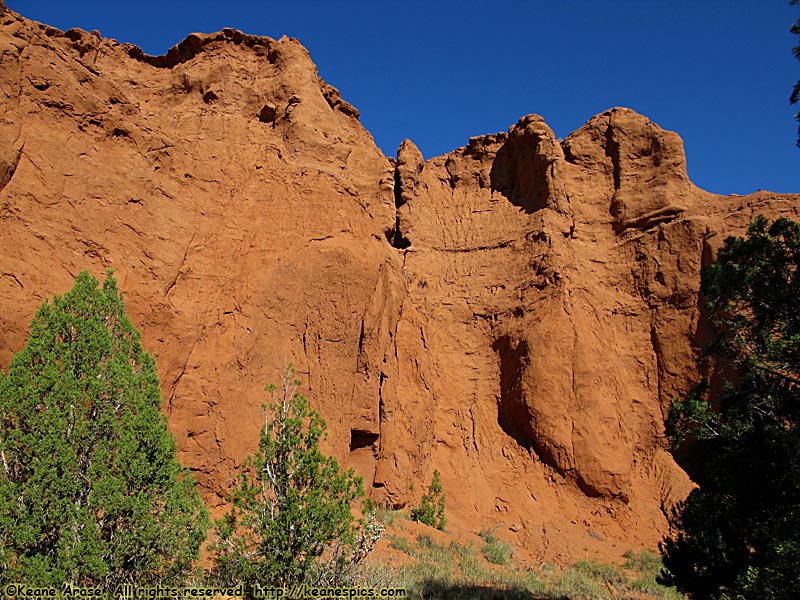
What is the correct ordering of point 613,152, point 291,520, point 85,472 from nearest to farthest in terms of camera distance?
point 291,520, point 85,472, point 613,152

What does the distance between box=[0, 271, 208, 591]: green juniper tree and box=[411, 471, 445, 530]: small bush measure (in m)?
9.42

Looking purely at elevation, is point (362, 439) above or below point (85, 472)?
above

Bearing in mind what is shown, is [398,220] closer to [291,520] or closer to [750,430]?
[750,430]

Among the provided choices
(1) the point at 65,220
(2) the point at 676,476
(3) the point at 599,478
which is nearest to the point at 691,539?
(3) the point at 599,478

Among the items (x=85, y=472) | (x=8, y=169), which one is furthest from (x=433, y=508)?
(x=8, y=169)

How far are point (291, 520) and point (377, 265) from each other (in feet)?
37.2

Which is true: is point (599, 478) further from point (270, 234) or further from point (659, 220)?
point (270, 234)

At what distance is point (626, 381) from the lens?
21234mm

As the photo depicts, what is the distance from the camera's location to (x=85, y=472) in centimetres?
825

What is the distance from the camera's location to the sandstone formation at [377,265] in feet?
44.9

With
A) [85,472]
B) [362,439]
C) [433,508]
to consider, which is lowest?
[433,508]

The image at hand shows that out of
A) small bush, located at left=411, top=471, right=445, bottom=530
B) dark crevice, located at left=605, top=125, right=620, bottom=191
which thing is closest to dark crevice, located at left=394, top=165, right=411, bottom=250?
dark crevice, located at left=605, top=125, right=620, bottom=191

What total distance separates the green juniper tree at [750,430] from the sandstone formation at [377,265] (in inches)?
345

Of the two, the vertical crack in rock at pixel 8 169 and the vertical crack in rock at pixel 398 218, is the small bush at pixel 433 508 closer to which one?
the vertical crack in rock at pixel 398 218
